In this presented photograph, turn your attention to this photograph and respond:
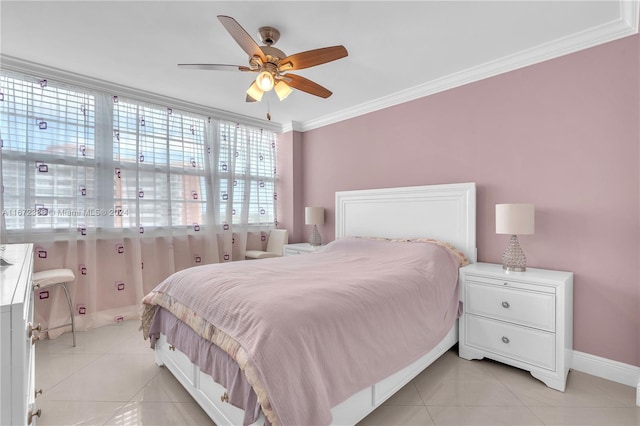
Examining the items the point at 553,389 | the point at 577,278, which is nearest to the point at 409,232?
the point at 577,278

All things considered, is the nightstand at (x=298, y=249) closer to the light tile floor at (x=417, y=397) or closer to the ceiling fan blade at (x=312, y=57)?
the light tile floor at (x=417, y=397)

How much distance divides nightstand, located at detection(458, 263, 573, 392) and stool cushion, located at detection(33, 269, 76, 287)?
10.8 ft

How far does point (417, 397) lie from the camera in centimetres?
197

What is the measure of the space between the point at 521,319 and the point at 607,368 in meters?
0.69

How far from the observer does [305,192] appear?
183 inches

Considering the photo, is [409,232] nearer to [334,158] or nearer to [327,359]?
[334,158]

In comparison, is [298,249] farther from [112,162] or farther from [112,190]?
[112,162]

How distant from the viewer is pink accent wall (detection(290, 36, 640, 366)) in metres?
2.15

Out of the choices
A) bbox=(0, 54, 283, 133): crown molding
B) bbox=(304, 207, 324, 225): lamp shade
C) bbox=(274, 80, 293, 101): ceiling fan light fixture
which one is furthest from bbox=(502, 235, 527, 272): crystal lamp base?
bbox=(0, 54, 283, 133): crown molding

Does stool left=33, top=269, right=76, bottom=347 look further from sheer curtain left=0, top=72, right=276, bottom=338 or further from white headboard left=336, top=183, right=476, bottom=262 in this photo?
white headboard left=336, top=183, right=476, bottom=262

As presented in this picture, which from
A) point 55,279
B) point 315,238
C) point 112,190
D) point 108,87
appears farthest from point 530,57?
point 55,279

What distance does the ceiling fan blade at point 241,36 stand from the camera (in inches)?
65.0

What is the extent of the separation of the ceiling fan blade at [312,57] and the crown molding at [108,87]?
2086mm

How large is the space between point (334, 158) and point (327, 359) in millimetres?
3142
